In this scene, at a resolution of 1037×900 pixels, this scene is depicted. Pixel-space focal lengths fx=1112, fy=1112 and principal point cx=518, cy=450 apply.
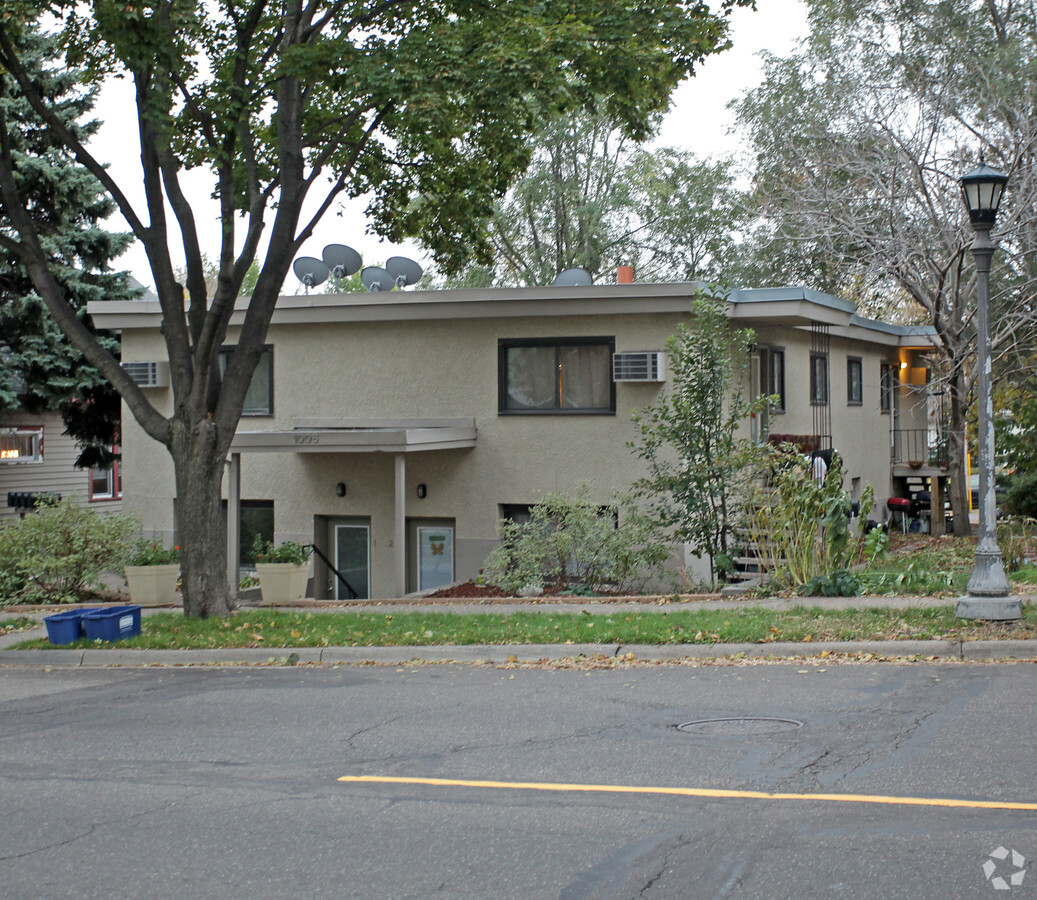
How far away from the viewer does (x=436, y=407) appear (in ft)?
61.7

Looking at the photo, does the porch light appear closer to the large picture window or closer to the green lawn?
the green lawn

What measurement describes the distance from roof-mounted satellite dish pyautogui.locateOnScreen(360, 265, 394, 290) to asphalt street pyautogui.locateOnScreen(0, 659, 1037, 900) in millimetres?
11311

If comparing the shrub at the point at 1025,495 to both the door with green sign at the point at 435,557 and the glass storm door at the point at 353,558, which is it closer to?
the door with green sign at the point at 435,557

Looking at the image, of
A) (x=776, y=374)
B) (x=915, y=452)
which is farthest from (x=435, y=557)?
(x=915, y=452)

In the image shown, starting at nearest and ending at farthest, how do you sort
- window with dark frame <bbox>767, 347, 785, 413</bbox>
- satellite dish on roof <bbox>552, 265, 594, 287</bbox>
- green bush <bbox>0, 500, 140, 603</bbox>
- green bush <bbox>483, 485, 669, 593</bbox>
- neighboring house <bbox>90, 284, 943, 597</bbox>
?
green bush <bbox>483, 485, 669, 593</bbox> < green bush <bbox>0, 500, 140, 603</bbox> < neighboring house <bbox>90, 284, 943, 597</bbox> < window with dark frame <bbox>767, 347, 785, 413</bbox> < satellite dish on roof <bbox>552, 265, 594, 287</bbox>

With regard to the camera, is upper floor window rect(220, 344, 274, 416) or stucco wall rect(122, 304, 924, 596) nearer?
stucco wall rect(122, 304, 924, 596)

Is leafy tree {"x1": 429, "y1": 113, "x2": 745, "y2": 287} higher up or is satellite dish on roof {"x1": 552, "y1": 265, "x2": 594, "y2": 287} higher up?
leafy tree {"x1": 429, "y1": 113, "x2": 745, "y2": 287}

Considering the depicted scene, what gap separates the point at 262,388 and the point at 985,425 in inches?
502

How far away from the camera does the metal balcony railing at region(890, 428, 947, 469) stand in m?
27.1

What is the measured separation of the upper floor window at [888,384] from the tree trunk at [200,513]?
693 inches

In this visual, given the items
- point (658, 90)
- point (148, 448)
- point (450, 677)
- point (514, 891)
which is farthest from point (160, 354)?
point (514, 891)

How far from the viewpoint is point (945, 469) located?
26562 mm

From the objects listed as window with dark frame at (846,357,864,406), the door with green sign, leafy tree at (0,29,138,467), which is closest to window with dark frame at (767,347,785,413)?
window with dark frame at (846,357,864,406)

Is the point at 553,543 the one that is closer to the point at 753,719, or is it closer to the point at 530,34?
the point at 530,34
